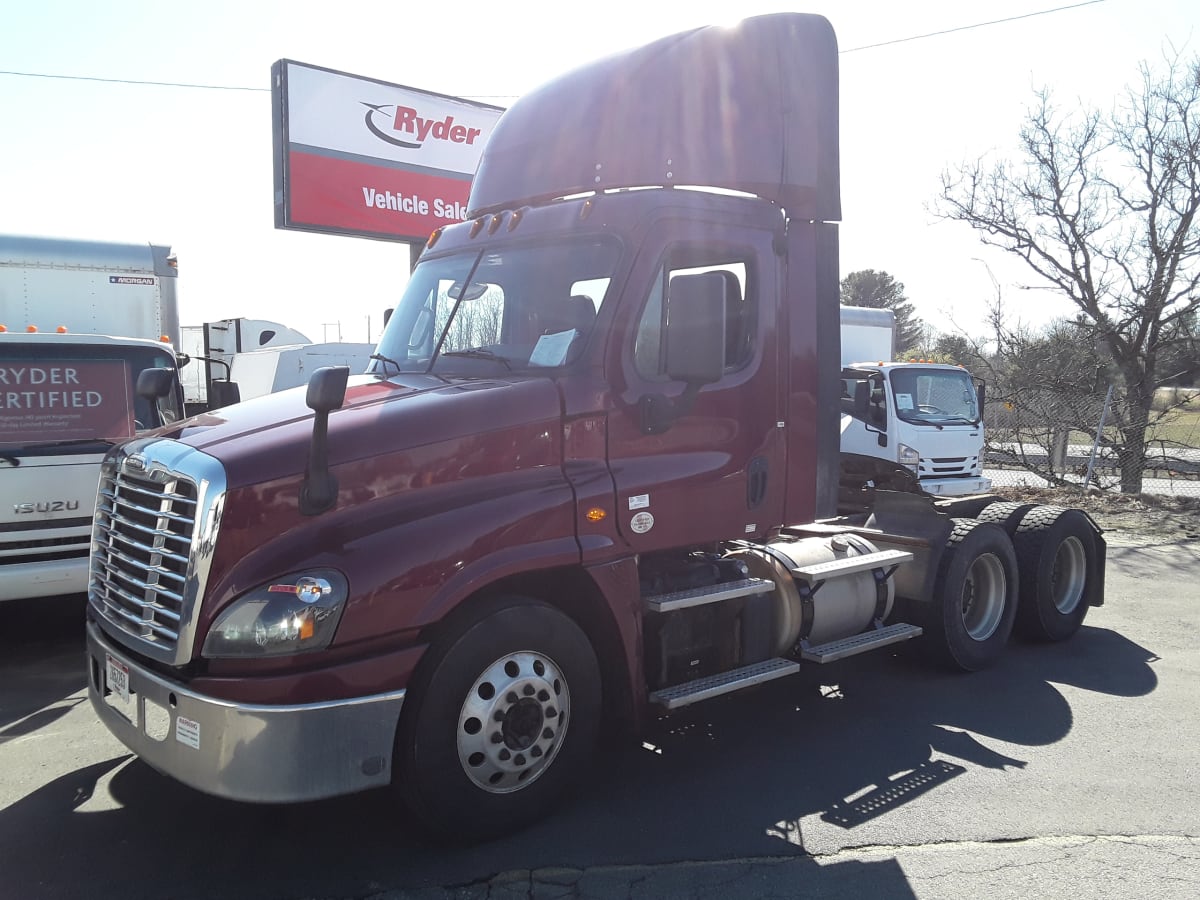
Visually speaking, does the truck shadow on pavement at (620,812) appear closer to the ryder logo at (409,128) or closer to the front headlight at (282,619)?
the front headlight at (282,619)

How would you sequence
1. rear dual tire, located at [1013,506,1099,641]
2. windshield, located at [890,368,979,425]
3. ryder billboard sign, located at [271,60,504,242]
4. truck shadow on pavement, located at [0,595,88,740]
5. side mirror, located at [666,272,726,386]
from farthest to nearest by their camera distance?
ryder billboard sign, located at [271,60,504,242] → windshield, located at [890,368,979,425] → rear dual tire, located at [1013,506,1099,641] → truck shadow on pavement, located at [0,595,88,740] → side mirror, located at [666,272,726,386]

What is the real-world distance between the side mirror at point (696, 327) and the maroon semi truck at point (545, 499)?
14 millimetres

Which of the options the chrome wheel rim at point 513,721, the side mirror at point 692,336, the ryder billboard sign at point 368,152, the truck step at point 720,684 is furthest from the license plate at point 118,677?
the ryder billboard sign at point 368,152

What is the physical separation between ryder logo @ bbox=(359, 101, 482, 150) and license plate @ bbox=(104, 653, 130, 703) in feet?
48.1

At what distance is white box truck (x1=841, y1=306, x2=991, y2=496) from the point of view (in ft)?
39.7

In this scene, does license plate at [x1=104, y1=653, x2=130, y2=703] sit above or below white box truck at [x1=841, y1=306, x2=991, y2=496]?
below

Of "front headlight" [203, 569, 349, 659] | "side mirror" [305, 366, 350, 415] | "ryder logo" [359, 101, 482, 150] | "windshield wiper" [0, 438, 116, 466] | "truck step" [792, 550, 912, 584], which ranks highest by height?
"ryder logo" [359, 101, 482, 150]

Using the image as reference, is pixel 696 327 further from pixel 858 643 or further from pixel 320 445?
pixel 858 643

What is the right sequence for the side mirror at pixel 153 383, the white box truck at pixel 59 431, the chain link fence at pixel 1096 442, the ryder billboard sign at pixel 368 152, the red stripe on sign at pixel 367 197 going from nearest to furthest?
the side mirror at pixel 153 383, the white box truck at pixel 59 431, the chain link fence at pixel 1096 442, the ryder billboard sign at pixel 368 152, the red stripe on sign at pixel 367 197

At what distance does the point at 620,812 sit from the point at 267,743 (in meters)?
1.72

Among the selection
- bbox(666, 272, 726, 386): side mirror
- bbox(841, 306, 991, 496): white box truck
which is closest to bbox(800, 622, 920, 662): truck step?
bbox(666, 272, 726, 386): side mirror

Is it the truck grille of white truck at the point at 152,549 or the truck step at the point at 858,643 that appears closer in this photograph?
the truck grille of white truck at the point at 152,549

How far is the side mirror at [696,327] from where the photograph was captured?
415 cm

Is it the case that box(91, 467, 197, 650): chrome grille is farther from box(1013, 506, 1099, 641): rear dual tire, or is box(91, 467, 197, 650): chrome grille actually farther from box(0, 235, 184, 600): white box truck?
box(1013, 506, 1099, 641): rear dual tire
